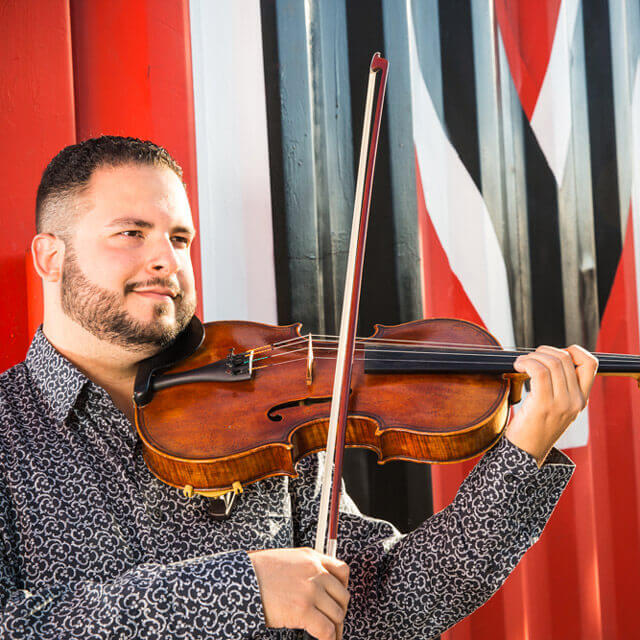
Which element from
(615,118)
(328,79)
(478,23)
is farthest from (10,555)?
(615,118)

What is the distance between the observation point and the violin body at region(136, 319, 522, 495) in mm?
1110

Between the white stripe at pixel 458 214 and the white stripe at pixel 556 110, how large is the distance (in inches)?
10.5

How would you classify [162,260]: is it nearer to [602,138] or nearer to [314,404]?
[314,404]

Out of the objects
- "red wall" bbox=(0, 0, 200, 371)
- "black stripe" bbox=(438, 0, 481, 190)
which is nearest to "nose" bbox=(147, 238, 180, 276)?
"red wall" bbox=(0, 0, 200, 371)

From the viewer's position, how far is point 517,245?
6.40 ft

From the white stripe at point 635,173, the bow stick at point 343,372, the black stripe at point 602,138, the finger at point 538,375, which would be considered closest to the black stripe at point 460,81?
the black stripe at point 602,138

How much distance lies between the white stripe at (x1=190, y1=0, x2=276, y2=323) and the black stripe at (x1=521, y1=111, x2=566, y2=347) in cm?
74

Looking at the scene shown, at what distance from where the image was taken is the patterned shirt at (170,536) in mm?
943

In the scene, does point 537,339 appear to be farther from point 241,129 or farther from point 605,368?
point 241,129

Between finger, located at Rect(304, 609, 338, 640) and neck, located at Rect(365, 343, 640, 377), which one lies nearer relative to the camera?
finger, located at Rect(304, 609, 338, 640)

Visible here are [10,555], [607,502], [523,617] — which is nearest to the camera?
[10,555]

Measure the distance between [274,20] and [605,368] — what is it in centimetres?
120

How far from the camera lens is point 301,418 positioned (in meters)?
1.16

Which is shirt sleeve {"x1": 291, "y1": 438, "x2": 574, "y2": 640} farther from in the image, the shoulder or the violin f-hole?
the shoulder
